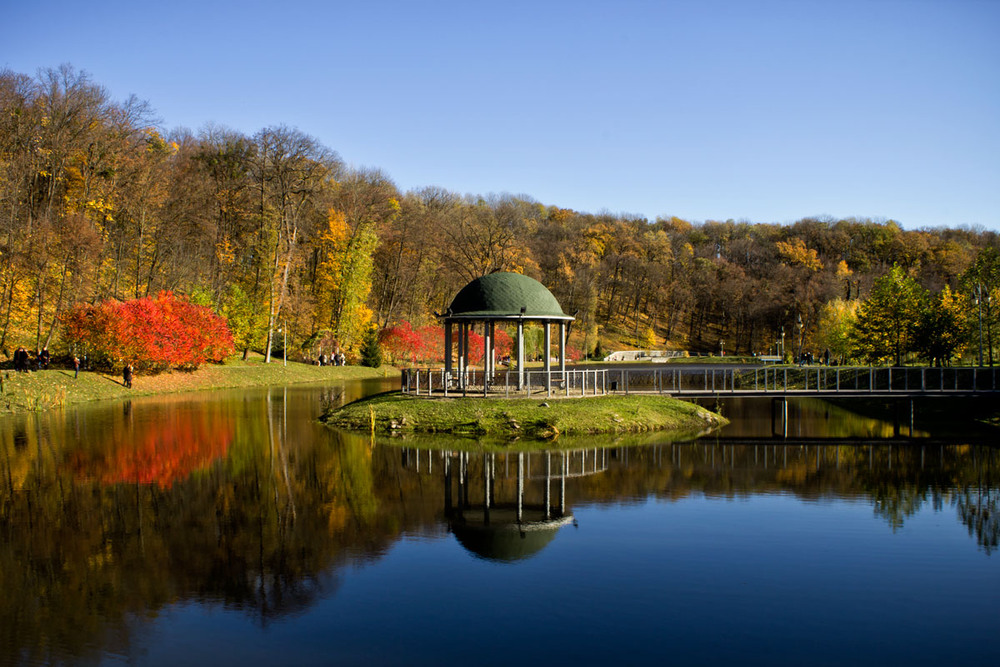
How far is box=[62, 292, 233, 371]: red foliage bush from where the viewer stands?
41.6 m

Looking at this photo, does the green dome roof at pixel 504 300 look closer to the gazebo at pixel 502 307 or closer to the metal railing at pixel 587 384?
the gazebo at pixel 502 307

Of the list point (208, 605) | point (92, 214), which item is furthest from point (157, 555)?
point (92, 214)

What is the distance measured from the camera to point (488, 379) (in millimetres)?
30156

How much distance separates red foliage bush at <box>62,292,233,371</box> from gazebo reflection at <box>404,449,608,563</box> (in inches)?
1040

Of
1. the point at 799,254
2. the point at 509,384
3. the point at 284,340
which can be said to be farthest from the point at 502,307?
the point at 799,254

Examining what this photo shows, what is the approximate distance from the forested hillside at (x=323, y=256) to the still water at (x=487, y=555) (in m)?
23.6

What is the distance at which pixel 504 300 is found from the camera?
97.9ft

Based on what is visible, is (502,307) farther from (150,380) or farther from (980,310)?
(980,310)

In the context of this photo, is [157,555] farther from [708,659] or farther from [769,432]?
[769,432]

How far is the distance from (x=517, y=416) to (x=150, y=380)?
28.1 m

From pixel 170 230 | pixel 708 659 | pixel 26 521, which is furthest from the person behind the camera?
pixel 170 230

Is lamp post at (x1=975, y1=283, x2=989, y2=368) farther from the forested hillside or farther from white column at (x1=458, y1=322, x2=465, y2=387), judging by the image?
white column at (x1=458, y1=322, x2=465, y2=387)

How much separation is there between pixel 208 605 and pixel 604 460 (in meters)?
13.7

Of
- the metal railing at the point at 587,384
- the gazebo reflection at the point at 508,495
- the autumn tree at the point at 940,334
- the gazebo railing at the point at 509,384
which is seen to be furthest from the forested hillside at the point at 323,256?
the gazebo reflection at the point at 508,495
